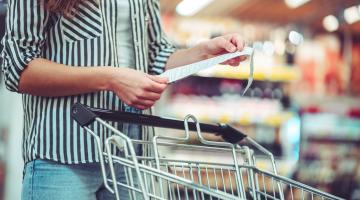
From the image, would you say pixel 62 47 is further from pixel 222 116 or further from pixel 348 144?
pixel 348 144

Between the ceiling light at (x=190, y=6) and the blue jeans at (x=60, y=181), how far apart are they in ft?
12.6

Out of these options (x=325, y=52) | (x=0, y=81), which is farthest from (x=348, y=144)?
(x=0, y=81)

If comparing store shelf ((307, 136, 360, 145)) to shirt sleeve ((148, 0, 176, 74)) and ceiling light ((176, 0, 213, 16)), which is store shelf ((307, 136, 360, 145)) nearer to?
ceiling light ((176, 0, 213, 16))

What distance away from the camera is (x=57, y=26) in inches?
50.9

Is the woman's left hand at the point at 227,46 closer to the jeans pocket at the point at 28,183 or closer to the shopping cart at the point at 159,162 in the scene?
the shopping cart at the point at 159,162

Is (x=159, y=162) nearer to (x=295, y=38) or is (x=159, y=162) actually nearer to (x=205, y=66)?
(x=205, y=66)

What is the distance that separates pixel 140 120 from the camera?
3.90 ft

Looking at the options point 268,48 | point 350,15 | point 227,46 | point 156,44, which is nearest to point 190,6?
point 268,48

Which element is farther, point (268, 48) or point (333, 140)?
point (333, 140)

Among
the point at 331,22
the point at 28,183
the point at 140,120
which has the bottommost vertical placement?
the point at 28,183

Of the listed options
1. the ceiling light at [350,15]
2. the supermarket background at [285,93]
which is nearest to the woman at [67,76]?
the supermarket background at [285,93]

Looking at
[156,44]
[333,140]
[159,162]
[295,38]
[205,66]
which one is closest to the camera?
[205,66]

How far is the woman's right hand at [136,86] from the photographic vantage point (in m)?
1.14

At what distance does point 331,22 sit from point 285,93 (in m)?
1.13
